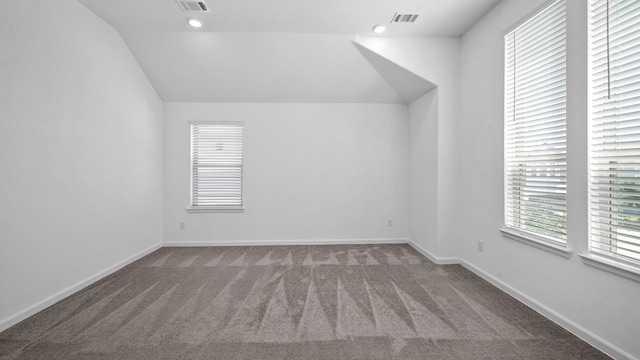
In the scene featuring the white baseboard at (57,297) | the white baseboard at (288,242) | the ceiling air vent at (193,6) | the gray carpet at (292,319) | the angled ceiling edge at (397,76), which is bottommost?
the gray carpet at (292,319)

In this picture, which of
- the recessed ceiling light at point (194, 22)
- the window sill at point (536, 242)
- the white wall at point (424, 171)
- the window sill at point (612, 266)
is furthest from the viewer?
the white wall at point (424, 171)

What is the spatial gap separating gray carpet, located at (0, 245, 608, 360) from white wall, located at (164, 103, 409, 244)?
1.14 metres

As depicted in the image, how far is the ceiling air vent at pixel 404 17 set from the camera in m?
2.93

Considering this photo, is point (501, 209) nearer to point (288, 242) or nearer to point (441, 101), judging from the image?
point (441, 101)

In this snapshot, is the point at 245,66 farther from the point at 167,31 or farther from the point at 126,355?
the point at 126,355

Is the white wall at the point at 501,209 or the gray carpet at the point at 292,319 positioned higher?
the white wall at the point at 501,209

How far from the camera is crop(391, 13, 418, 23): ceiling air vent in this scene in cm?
293

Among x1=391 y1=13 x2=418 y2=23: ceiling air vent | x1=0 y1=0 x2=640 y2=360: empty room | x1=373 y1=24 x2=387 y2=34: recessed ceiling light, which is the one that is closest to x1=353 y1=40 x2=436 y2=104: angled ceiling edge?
x1=0 y1=0 x2=640 y2=360: empty room

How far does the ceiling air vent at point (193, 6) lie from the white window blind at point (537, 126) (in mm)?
3255

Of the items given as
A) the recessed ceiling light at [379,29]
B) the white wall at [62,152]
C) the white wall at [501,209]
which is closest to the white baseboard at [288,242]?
the white wall at [62,152]

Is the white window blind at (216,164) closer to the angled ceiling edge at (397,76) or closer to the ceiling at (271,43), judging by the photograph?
the ceiling at (271,43)

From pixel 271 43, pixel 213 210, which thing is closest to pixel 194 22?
pixel 271 43

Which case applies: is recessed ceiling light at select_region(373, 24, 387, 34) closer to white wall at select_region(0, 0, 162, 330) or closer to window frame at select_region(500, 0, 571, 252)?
window frame at select_region(500, 0, 571, 252)

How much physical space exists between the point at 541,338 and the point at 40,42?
189 inches
